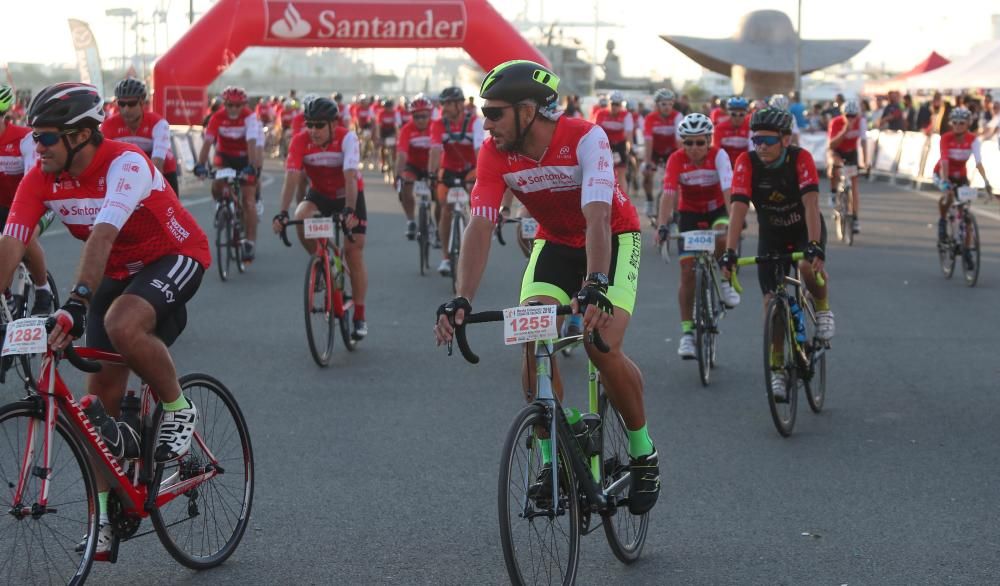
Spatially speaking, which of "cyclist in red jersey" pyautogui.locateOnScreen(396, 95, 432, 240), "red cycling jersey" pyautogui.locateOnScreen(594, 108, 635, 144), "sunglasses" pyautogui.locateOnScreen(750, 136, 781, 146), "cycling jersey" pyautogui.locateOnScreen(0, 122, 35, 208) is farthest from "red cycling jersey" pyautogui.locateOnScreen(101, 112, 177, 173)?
"red cycling jersey" pyautogui.locateOnScreen(594, 108, 635, 144)

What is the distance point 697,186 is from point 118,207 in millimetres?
6915

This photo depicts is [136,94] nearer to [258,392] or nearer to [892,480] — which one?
[258,392]

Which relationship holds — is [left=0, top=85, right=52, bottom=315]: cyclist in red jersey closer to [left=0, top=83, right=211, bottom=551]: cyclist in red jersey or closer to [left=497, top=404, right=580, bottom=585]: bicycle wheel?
[left=0, top=83, right=211, bottom=551]: cyclist in red jersey

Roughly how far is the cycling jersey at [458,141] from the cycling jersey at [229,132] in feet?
7.55

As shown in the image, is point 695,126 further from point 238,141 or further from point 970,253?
point 238,141

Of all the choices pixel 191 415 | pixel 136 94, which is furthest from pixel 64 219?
pixel 136 94

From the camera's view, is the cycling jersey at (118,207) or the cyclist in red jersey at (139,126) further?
the cyclist in red jersey at (139,126)

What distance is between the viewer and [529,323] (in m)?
4.61

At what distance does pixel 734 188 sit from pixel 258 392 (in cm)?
344

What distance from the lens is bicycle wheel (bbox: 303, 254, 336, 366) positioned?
1023cm

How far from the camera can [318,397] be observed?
923 centimetres

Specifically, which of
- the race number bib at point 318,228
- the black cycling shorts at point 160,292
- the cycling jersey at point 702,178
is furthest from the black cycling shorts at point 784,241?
the black cycling shorts at point 160,292

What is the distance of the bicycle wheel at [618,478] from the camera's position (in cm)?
541

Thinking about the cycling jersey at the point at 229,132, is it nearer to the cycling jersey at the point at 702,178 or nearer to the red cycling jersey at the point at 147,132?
the red cycling jersey at the point at 147,132
